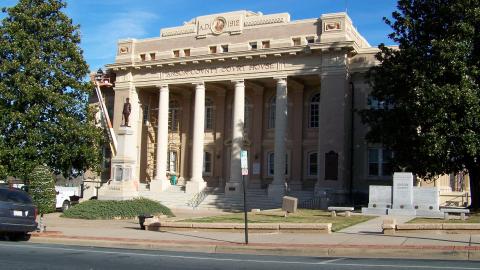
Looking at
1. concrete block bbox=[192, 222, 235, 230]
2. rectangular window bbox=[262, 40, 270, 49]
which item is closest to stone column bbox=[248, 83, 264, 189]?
rectangular window bbox=[262, 40, 270, 49]

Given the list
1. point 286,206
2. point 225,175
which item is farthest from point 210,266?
point 225,175

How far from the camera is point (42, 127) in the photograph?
35906 millimetres

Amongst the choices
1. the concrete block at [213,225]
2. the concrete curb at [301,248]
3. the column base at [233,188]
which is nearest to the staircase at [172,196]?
the column base at [233,188]

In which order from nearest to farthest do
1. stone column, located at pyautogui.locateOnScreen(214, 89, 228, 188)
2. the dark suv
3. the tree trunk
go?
the dark suv
the tree trunk
stone column, located at pyautogui.locateOnScreen(214, 89, 228, 188)

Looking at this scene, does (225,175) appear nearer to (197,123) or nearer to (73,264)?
(197,123)

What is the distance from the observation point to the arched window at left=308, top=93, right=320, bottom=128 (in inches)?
1756

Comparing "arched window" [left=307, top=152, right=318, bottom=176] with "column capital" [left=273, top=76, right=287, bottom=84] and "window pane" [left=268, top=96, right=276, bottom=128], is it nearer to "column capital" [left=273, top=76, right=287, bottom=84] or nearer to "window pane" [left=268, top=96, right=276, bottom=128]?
"window pane" [left=268, top=96, right=276, bottom=128]

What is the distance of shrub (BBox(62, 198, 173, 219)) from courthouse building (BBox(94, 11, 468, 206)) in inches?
345

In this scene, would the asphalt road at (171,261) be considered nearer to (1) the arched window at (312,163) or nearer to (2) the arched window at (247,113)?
(1) the arched window at (312,163)

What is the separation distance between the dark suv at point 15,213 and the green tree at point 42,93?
56.5ft

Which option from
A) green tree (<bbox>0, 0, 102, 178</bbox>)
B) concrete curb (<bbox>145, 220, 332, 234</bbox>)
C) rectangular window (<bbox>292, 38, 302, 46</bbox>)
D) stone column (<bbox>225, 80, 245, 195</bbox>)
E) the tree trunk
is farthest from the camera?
stone column (<bbox>225, 80, 245, 195</bbox>)

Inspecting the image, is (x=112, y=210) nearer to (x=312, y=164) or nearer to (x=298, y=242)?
(x=298, y=242)

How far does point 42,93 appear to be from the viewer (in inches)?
1399

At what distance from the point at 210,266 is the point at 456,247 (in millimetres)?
6210
